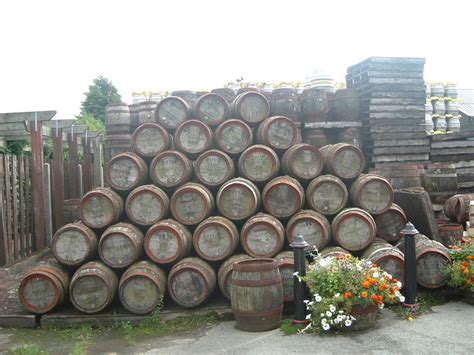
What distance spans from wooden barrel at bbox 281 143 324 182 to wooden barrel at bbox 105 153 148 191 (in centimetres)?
214

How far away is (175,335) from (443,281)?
11.5 feet

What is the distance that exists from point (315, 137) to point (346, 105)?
3.36 feet

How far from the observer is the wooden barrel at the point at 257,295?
5508mm

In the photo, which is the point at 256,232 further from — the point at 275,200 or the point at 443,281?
the point at 443,281

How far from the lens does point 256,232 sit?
6504mm

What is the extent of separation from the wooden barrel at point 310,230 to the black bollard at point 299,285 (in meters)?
0.95

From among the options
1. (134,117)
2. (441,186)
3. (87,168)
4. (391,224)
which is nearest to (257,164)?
(391,224)

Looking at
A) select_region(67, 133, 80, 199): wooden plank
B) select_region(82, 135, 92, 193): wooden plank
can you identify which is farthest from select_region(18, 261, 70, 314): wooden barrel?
select_region(82, 135, 92, 193): wooden plank

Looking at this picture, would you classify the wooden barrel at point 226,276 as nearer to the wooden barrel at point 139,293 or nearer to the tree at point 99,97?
the wooden barrel at point 139,293

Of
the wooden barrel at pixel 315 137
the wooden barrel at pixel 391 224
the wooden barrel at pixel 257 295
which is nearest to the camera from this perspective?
the wooden barrel at pixel 257 295

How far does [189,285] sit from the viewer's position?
6289mm

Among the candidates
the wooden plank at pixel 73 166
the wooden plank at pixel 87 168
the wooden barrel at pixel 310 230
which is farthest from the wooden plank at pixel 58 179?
the wooden barrel at pixel 310 230

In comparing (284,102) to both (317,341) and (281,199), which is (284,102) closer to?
(281,199)

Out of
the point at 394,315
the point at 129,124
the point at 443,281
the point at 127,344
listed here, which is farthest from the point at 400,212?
the point at 129,124
